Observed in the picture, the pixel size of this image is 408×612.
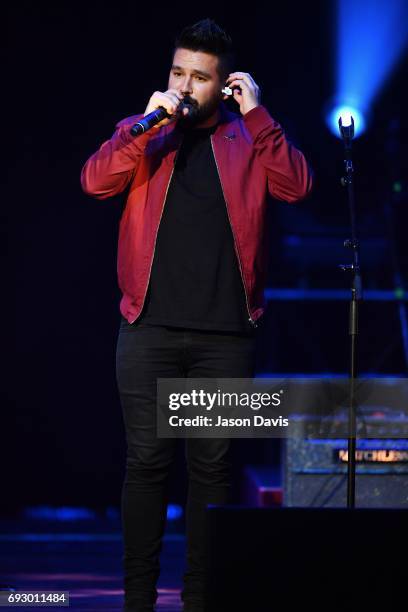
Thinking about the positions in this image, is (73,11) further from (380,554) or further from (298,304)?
(380,554)

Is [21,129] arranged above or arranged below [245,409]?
above

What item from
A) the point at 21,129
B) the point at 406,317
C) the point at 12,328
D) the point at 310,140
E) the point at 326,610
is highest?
the point at 310,140

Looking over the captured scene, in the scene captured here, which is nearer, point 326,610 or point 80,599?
point 326,610

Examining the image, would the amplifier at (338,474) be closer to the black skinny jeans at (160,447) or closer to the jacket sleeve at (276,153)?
the black skinny jeans at (160,447)

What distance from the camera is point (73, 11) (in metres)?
4.01

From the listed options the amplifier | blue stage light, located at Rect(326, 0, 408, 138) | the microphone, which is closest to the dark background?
blue stage light, located at Rect(326, 0, 408, 138)

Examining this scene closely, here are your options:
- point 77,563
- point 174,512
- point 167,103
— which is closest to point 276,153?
point 167,103

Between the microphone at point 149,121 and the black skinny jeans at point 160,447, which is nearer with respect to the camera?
the microphone at point 149,121

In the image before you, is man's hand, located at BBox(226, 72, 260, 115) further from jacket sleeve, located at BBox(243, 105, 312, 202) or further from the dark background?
the dark background

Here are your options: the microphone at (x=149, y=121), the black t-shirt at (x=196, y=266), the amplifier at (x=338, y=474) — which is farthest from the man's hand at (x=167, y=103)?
the amplifier at (x=338, y=474)

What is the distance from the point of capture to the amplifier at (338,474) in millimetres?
3131

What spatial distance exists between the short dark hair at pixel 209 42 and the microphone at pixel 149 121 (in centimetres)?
28

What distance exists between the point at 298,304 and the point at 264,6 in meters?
1.45

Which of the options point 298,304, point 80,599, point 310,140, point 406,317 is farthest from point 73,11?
point 80,599
